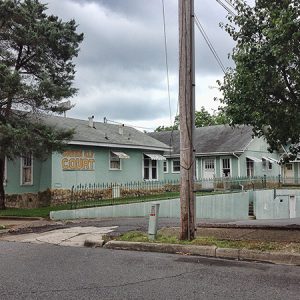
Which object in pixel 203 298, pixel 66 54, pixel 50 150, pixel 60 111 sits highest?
pixel 66 54

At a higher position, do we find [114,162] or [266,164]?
[266,164]

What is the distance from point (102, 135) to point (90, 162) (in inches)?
102

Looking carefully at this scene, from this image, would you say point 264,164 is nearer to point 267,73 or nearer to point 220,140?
point 220,140

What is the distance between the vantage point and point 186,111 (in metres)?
10.2

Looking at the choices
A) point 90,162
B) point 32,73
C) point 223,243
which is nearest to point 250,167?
point 90,162

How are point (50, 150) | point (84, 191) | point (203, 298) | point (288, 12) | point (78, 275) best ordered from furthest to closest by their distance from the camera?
point (84, 191) → point (50, 150) → point (288, 12) → point (78, 275) → point (203, 298)

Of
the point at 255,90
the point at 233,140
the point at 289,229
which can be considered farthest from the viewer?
the point at 233,140

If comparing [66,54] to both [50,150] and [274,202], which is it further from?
[274,202]

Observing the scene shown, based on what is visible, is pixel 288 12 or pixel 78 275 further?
pixel 288 12

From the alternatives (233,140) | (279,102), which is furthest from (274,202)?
Answer: (279,102)

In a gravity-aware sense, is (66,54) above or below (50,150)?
above

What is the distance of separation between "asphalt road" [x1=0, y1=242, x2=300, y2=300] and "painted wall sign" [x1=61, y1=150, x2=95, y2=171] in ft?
44.2

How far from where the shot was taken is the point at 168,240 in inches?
393

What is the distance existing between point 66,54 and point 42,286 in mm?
14777
